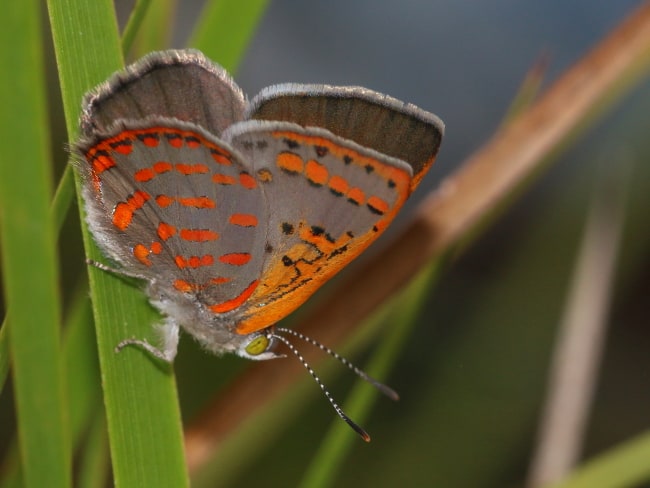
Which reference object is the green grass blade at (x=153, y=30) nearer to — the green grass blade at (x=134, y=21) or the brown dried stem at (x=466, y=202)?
the green grass blade at (x=134, y=21)

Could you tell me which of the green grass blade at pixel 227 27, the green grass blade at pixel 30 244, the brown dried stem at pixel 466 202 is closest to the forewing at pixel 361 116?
the green grass blade at pixel 227 27

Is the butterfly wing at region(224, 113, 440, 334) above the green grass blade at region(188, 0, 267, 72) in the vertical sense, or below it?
below

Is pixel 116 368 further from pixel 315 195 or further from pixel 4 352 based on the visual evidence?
pixel 315 195

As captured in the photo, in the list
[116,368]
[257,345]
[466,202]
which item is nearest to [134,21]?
[116,368]

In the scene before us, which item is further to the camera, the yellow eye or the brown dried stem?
the brown dried stem

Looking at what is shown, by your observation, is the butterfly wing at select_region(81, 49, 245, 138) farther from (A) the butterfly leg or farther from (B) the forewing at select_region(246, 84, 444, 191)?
(A) the butterfly leg

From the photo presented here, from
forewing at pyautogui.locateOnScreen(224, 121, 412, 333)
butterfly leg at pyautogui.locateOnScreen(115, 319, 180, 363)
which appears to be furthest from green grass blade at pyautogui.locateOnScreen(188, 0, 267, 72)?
butterfly leg at pyautogui.locateOnScreen(115, 319, 180, 363)

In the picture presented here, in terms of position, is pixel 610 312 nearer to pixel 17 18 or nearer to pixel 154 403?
pixel 154 403
